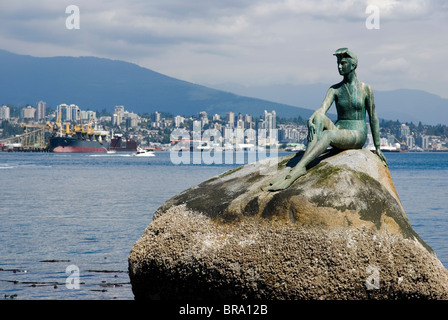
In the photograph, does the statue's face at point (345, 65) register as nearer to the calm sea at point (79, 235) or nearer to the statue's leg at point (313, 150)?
the statue's leg at point (313, 150)

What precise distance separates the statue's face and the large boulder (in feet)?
5.95

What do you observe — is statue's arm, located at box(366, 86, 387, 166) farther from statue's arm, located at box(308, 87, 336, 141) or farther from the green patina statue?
statue's arm, located at box(308, 87, 336, 141)

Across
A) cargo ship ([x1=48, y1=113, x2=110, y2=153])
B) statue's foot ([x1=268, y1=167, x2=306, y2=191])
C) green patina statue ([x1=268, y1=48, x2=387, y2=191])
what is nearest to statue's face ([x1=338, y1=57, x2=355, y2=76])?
green patina statue ([x1=268, y1=48, x2=387, y2=191])

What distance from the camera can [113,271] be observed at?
15117 mm

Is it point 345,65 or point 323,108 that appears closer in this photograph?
point 323,108

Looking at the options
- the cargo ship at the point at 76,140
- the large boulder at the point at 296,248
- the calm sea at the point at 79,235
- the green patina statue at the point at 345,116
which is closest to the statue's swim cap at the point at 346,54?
the green patina statue at the point at 345,116

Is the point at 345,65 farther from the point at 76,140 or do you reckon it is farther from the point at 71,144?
the point at 71,144

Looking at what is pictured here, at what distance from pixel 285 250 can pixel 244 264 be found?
60cm

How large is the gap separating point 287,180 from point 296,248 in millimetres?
1274

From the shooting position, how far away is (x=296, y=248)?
948 centimetres

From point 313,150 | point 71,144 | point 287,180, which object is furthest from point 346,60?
point 71,144

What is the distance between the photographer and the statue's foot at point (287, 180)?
1027 cm

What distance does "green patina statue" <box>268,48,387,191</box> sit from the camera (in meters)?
11.0
